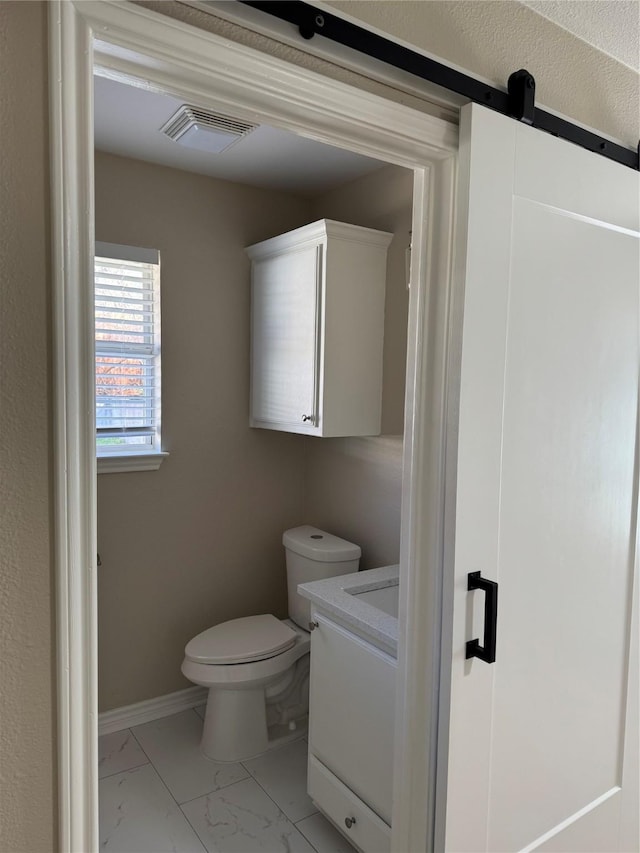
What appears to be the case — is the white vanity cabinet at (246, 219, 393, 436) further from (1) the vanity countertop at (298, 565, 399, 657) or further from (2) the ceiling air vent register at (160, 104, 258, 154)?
(1) the vanity countertop at (298, 565, 399, 657)

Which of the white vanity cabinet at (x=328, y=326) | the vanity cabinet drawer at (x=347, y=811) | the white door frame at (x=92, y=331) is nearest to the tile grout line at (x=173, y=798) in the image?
the vanity cabinet drawer at (x=347, y=811)

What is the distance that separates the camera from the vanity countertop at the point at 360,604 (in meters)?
1.63

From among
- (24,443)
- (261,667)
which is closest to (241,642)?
(261,667)

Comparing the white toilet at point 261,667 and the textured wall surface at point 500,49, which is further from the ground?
the textured wall surface at point 500,49

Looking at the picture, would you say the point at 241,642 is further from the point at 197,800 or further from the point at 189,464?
the point at 189,464

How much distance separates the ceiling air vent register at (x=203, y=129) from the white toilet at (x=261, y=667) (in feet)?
5.31

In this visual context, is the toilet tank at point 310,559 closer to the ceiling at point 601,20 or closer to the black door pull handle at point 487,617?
the black door pull handle at point 487,617

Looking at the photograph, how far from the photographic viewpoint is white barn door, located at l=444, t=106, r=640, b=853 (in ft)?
3.88

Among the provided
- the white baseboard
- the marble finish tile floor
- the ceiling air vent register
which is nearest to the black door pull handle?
the marble finish tile floor

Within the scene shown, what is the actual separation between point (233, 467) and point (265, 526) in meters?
0.34

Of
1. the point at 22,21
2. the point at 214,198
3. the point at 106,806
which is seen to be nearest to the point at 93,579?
the point at 22,21

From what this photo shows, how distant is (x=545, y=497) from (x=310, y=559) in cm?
138

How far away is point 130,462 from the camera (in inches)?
95.3

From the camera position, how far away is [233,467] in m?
2.73
